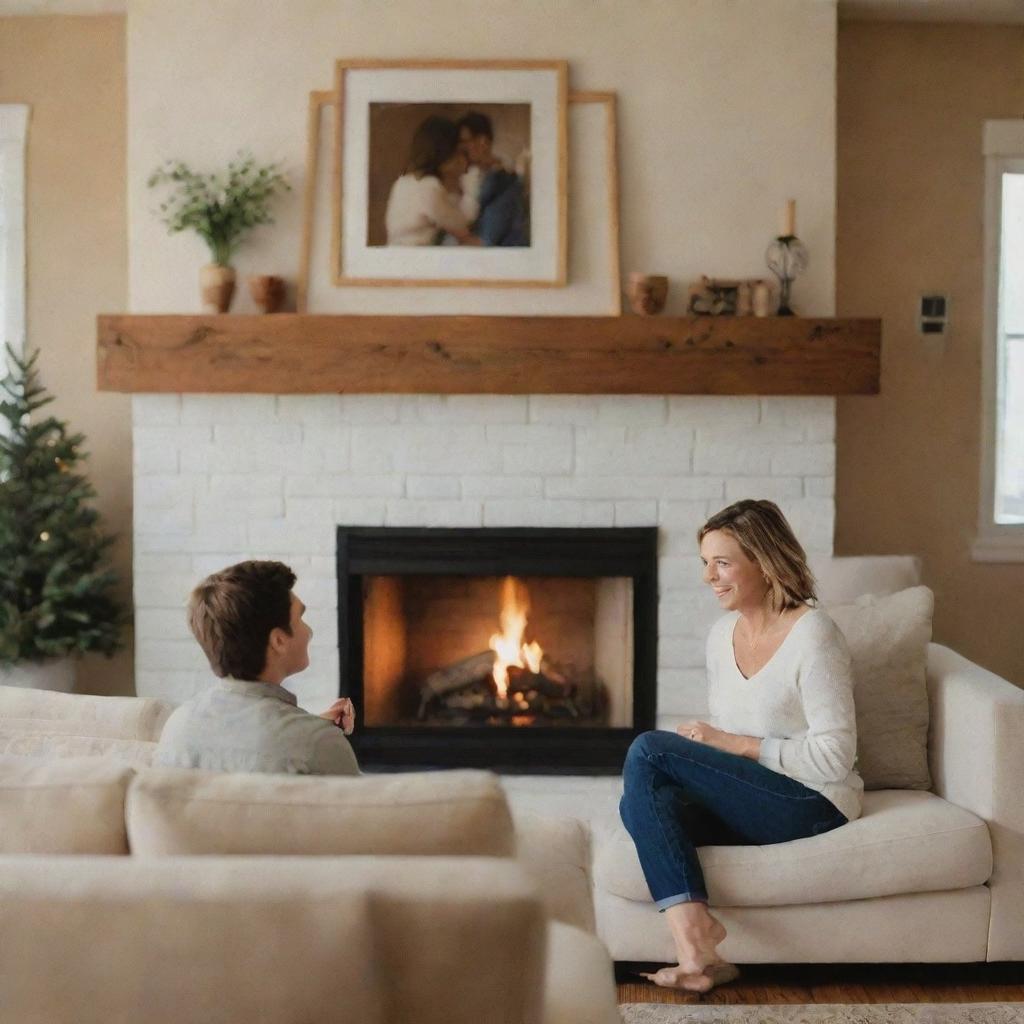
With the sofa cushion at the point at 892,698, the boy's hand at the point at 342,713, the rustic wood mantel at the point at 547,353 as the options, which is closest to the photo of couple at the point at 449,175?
the rustic wood mantel at the point at 547,353

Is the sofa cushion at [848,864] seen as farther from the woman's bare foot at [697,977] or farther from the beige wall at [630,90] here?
the beige wall at [630,90]

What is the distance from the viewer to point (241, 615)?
77.5 inches

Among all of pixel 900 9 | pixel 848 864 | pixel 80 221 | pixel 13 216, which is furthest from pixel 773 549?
pixel 13 216

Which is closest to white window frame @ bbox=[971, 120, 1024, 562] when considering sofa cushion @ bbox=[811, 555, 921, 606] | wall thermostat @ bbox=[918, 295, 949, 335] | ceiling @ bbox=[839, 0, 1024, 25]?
wall thermostat @ bbox=[918, 295, 949, 335]

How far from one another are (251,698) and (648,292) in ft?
7.59

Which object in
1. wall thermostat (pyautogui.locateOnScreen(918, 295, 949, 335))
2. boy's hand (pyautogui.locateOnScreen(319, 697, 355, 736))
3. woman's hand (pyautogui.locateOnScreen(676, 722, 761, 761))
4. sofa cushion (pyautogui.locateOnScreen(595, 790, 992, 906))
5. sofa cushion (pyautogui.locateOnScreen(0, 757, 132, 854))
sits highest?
wall thermostat (pyautogui.locateOnScreen(918, 295, 949, 335))

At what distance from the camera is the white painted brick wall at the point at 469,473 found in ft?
12.9

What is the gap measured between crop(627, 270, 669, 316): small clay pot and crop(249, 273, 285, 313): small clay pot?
1.11 metres

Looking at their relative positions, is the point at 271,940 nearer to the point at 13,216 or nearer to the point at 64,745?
the point at 64,745

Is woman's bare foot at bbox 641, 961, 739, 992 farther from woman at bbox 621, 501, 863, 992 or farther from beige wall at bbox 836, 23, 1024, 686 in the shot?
beige wall at bbox 836, 23, 1024, 686

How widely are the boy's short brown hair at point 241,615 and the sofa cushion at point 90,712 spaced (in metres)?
0.32

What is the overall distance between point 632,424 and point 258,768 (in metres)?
2.37

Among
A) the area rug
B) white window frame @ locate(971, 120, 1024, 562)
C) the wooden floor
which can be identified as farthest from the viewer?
white window frame @ locate(971, 120, 1024, 562)

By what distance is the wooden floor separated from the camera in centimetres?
257
